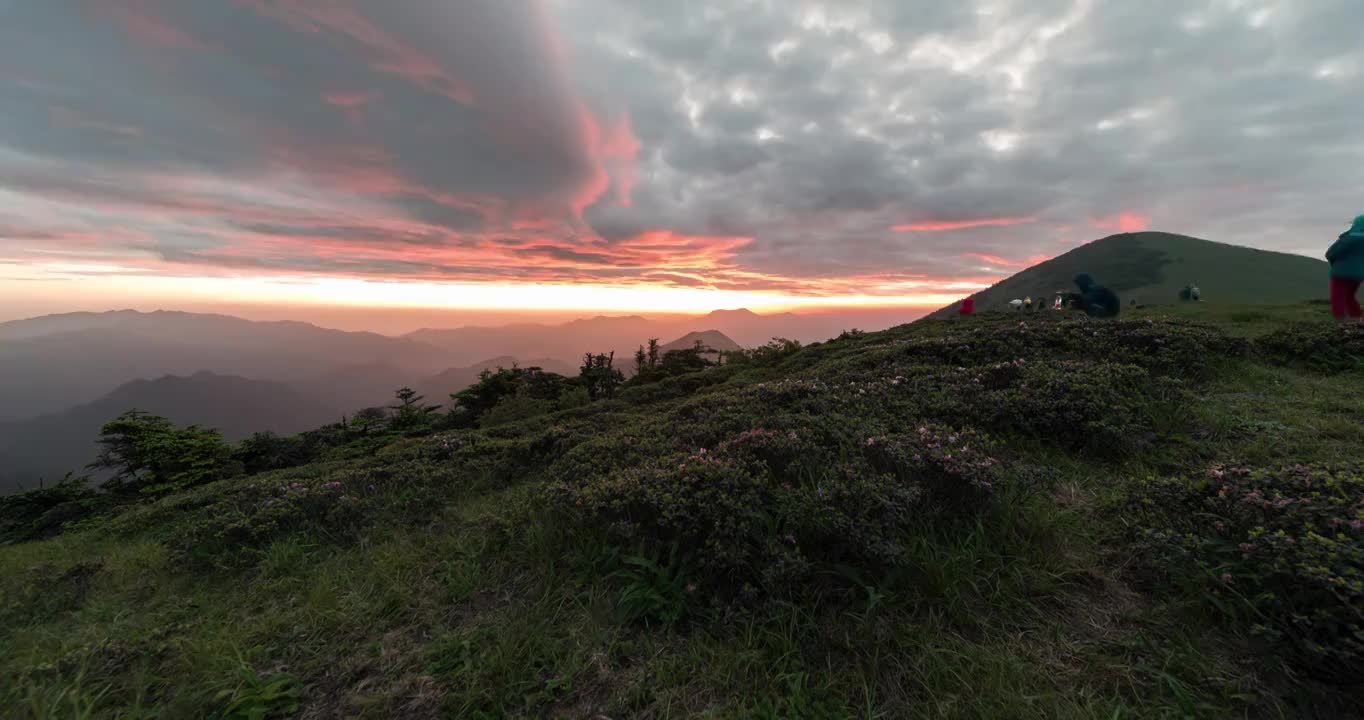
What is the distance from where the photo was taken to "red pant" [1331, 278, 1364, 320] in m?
9.40

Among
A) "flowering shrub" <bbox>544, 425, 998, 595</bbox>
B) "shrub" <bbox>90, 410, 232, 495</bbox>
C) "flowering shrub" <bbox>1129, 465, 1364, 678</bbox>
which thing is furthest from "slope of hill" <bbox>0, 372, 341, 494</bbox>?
"flowering shrub" <bbox>1129, 465, 1364, 678</bbox>

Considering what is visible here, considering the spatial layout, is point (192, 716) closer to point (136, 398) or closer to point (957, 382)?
point (957, 382)

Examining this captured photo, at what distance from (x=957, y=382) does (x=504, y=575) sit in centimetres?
585

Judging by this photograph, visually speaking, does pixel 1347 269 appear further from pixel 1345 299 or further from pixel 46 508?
pixel 46 508

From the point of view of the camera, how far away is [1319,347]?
736 cm

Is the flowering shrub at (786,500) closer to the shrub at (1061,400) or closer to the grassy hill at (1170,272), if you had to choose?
the shrub at (1061,400)

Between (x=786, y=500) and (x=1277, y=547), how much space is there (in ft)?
7.84

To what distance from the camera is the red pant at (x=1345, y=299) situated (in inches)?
370

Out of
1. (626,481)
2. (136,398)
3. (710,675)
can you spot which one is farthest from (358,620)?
(136,398)

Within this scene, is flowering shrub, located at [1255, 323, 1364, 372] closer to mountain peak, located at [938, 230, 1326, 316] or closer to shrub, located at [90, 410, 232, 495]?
mountain peak, located at [938, 230, 1326, 316]

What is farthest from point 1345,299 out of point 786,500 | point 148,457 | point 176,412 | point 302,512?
point 176,412

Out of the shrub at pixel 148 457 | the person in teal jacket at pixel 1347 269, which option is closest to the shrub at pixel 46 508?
the shrub at pixel 148 457

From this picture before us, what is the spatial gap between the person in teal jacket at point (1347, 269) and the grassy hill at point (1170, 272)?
17.0 metres

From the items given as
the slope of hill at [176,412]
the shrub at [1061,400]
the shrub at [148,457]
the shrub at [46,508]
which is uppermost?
the shrub at [1061,400]
